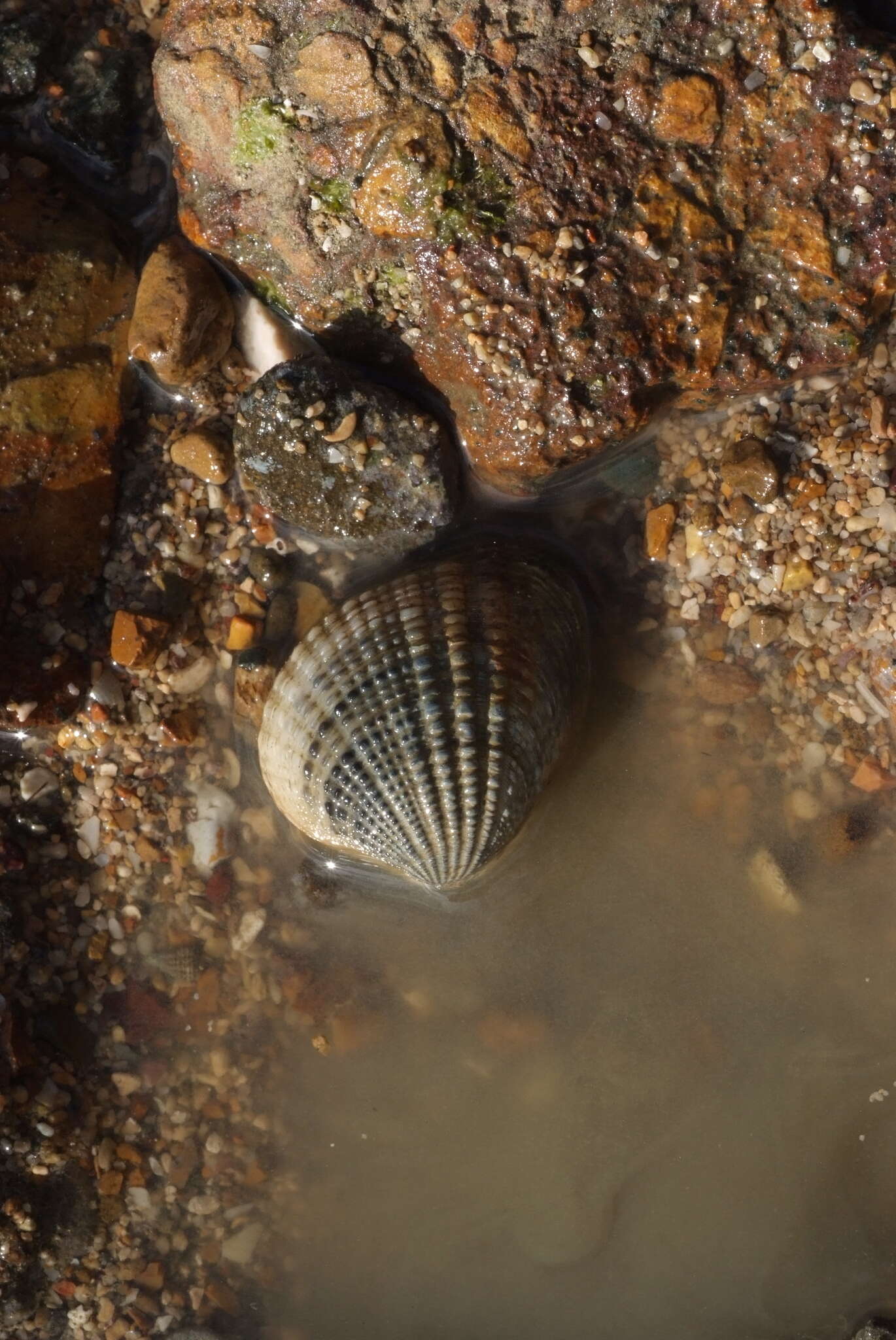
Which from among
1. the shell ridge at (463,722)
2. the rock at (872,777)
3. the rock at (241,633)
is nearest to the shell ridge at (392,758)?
the shell ridge at (463,722)

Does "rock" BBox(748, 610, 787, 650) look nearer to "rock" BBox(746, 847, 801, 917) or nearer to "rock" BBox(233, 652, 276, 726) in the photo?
"rock" BBox(746, 847, 801, 917)

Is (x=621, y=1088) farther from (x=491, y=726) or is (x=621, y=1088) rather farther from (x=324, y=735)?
(x=324, y=735)

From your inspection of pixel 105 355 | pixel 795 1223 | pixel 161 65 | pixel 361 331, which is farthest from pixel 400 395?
pixel 795 1223

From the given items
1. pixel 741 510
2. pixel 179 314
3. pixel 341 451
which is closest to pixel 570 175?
pixel 341 451

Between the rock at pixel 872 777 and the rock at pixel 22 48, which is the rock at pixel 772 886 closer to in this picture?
the rock at pixel 872 777

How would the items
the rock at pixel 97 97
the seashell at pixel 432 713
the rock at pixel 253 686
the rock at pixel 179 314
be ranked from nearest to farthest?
the seashell at pixel 432 713
the rock at pixel 179 314
the rock at pixel 97 97
the rock at pixel 253 686

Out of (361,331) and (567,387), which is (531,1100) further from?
(361,331)
